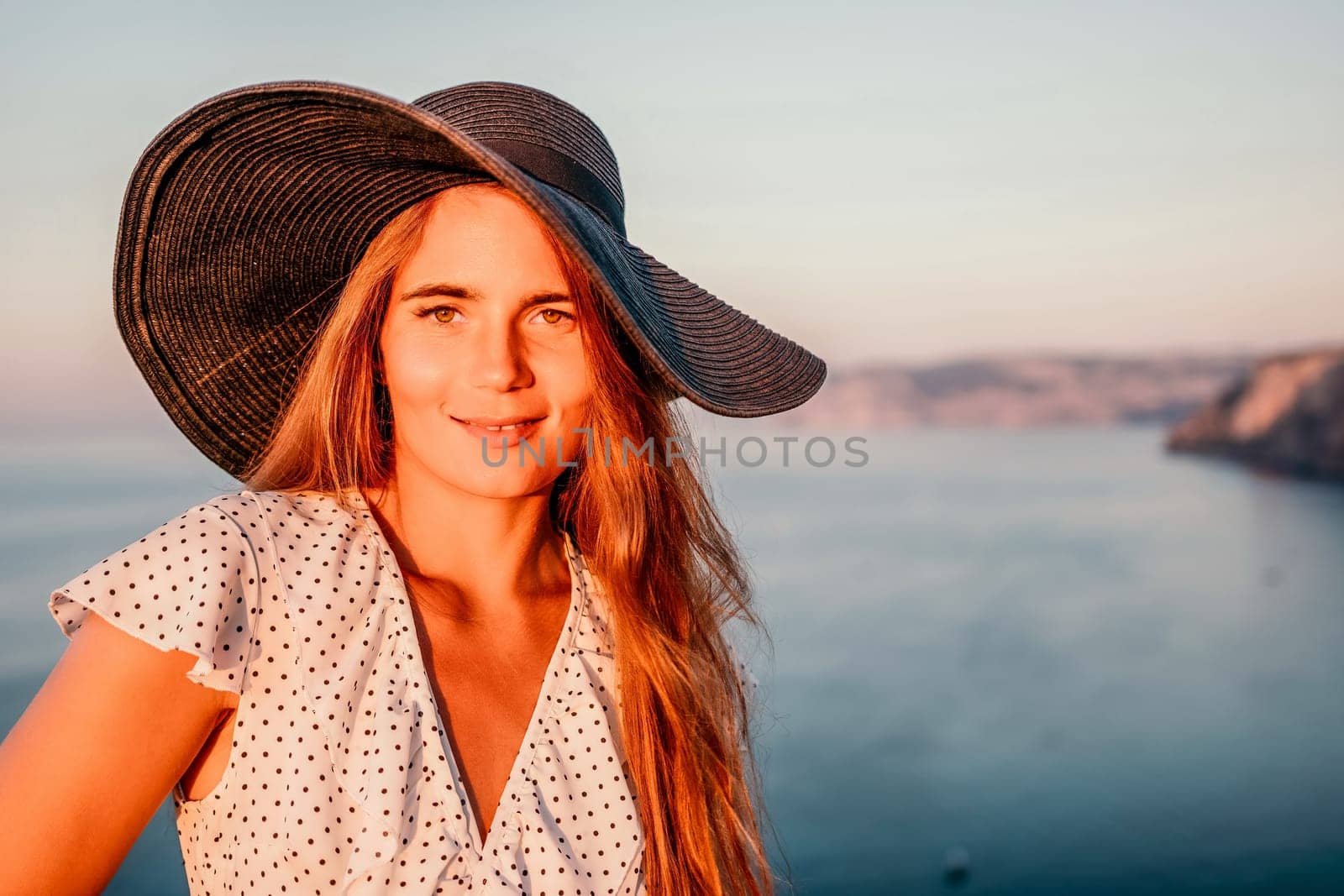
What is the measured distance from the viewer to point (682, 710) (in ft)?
6.60

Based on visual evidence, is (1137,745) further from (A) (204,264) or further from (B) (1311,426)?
(A) (204,264)

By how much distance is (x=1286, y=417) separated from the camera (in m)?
7.40

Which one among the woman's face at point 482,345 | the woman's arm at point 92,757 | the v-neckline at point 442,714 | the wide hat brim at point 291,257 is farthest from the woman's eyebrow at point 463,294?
the woman's arm at point 92,757

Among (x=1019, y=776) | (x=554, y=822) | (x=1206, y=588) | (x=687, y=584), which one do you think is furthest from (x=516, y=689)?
(x=1206, y=588)

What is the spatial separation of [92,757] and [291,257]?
2.69ft

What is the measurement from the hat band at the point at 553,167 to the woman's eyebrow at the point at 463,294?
15 centimetres

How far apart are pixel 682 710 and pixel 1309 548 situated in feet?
18.8

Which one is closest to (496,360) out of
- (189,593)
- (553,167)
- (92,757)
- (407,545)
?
(553,167)

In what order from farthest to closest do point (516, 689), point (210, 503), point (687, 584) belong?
1. point (687, 584)
2. point (516, 689)
3. point (210, 503)

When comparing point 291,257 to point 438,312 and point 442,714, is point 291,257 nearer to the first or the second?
point 438,312

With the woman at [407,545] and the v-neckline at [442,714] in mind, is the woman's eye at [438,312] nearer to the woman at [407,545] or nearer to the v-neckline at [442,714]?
the woman at [407,545]

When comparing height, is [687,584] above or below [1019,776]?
above

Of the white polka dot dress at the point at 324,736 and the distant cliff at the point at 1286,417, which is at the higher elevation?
the distant cliff at the point at 1286,417

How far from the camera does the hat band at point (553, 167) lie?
1.75 meters
